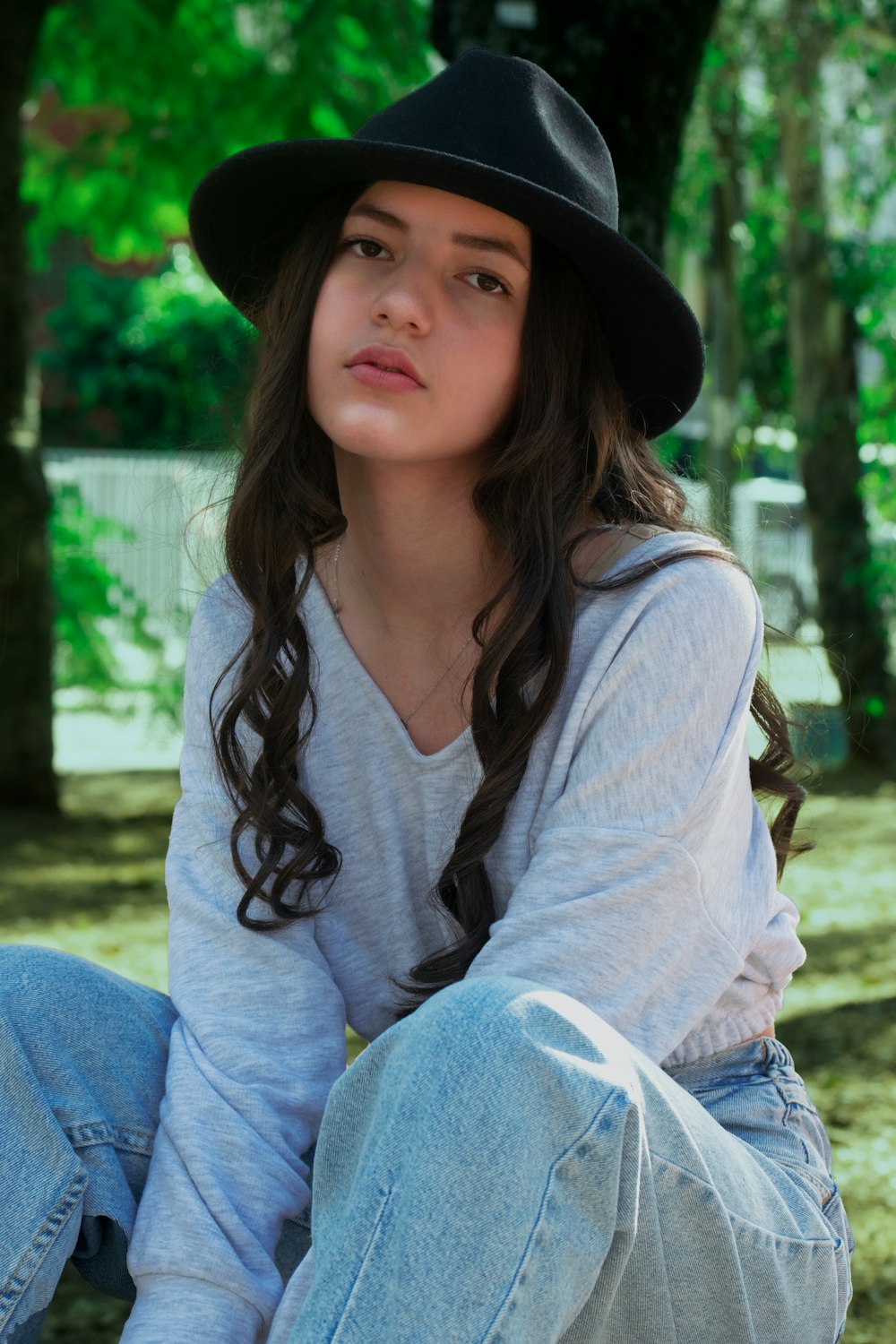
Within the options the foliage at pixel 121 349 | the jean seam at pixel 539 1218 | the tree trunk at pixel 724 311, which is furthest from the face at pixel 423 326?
the foliage at pixel 121 349

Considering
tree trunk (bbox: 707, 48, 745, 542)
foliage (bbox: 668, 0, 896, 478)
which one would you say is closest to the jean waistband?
foliage (bbox: 668, 0, 896, 478)

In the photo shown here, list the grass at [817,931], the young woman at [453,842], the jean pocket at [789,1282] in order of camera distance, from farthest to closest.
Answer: the grass at [817,931] < the jean pocket at [789,1282] < the young woman at [453,842]

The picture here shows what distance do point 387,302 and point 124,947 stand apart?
3166 millimetres

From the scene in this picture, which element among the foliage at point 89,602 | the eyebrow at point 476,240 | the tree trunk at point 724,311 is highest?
the eyebrow at point 476,240

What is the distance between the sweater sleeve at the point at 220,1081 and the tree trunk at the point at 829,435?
246 inches

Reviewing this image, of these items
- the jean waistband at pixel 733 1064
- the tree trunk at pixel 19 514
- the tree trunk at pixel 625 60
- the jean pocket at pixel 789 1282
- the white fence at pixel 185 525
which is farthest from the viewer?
the tree trunk at pixel 19 514

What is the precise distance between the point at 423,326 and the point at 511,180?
0.69ft

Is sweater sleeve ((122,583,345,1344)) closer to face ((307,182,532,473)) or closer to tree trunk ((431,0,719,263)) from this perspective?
face ((307,182,532,473))

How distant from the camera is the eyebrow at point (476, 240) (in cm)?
208

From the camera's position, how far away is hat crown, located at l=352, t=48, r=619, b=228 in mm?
2051

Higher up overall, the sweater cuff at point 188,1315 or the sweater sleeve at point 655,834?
the sweater sleeve at point 655,834

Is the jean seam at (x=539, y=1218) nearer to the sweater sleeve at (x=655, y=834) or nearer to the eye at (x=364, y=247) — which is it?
the sweater sleeve at (x=655, y=834)

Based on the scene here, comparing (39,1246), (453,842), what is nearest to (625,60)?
(453,842)

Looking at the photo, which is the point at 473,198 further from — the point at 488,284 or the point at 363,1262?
the point at 363,1262
